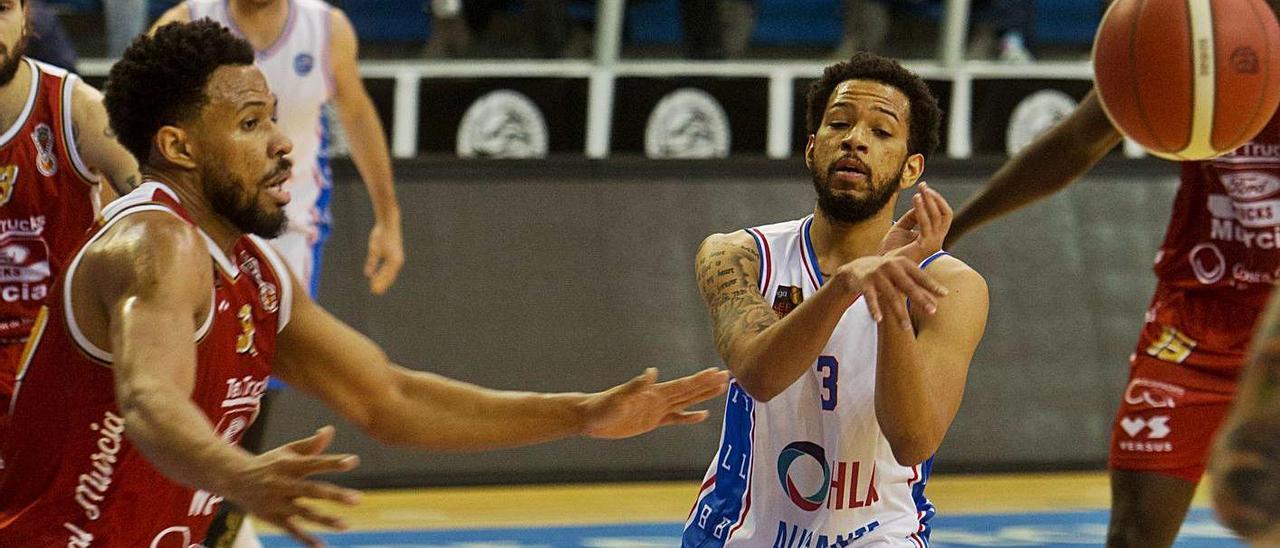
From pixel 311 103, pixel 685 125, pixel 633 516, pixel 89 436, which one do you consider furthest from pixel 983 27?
pixel 89 436

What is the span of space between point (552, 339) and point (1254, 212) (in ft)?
12.8

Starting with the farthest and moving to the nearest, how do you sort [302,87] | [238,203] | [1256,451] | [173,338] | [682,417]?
1. [302,87]
2. [682,417]
3. [238,203]
4. [173,338]
5. [1256,451]

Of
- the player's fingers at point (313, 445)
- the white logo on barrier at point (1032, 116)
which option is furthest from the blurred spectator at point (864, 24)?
the player's fingers at point (313, 445)

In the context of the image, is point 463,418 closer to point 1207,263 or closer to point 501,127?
point 1207,263

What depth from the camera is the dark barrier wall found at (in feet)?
27.3

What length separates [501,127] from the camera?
33.0 ft

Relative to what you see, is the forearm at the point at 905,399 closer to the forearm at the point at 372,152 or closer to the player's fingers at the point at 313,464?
the player's fingers at the point at 313,464

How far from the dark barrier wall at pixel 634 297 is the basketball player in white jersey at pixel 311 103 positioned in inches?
53.2

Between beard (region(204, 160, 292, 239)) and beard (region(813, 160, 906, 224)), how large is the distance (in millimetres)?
1219

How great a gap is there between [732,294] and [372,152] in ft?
10.1

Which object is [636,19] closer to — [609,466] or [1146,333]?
[609,466]

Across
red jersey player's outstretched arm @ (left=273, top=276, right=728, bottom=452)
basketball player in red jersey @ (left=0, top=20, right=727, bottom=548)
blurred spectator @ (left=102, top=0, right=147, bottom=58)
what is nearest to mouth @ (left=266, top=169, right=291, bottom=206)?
basketball player in red jersey @ (left=0, top=20, right=727, bottom=548)

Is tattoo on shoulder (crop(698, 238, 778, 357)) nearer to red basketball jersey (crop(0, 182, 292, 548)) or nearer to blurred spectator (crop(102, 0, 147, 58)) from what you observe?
red basketball jersey (crop(0, 182, 292, 548))

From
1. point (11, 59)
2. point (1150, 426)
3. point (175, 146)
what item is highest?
point (11, 59)
